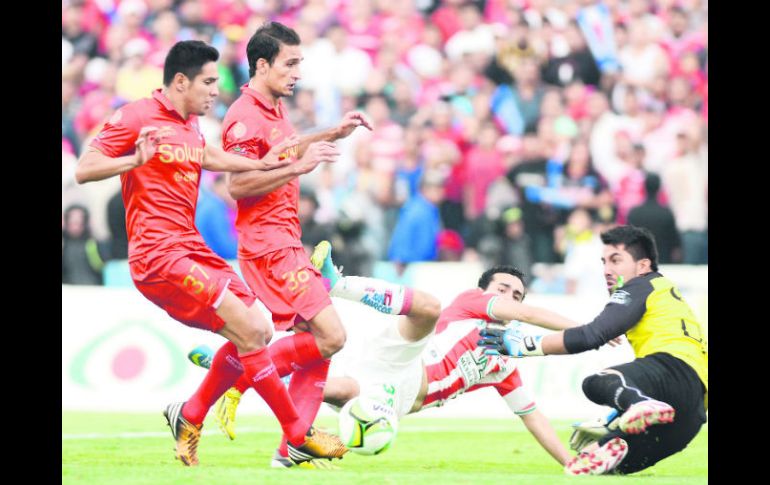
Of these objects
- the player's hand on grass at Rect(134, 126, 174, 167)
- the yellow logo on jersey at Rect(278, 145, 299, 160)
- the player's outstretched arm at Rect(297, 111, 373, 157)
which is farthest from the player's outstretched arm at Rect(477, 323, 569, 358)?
the player's hand on grass at Rect(134, 126, 174, 167)

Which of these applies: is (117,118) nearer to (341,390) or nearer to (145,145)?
(145,145)

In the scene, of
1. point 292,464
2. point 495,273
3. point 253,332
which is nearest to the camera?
point 253,332

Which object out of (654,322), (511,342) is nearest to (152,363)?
(511,342)

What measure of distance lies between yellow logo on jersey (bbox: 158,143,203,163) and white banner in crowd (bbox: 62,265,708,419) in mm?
5073

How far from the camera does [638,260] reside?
8.94 m

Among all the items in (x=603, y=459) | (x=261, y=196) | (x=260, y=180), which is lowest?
(x=603, y=459)

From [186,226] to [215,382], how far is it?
3.36 ft

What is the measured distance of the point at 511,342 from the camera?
28.5 ft

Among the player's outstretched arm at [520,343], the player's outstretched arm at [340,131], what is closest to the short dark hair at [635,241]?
the player's outstretched arm at [520,343]
